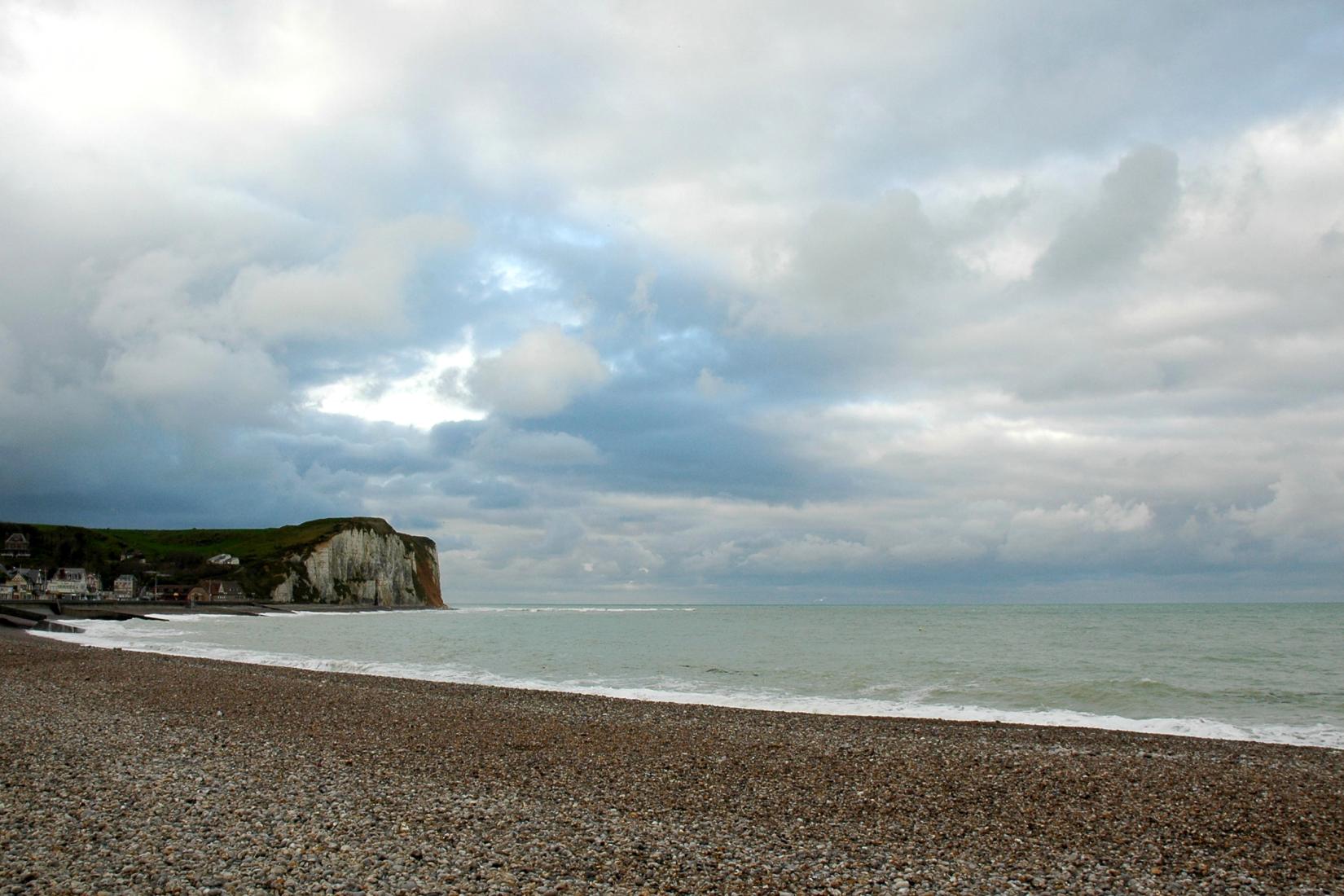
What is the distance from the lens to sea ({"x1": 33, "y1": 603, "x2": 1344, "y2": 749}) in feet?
77.6

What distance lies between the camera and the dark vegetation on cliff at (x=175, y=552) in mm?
138625

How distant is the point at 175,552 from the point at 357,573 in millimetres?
33122

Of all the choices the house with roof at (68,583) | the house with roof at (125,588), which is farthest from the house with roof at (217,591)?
the house with roof at (68,583)

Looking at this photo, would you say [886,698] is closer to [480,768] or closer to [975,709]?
[975,709]

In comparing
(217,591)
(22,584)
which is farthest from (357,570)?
(22,584)

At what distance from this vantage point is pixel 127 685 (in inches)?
909

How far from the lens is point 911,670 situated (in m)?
36.0

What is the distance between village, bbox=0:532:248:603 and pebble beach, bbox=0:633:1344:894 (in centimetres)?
12801

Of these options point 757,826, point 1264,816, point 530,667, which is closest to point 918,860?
point 757,826

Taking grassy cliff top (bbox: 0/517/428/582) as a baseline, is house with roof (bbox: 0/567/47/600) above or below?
below

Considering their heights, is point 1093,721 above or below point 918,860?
below

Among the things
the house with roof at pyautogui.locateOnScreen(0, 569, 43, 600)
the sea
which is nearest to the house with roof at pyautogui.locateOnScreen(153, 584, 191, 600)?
the house with roof at pyautogui.locateOnScreen(0, 569, 43, 600)

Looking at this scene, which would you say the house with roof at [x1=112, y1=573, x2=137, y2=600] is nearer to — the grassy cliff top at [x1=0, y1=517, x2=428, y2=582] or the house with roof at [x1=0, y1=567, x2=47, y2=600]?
the grassy cliff top at [x1=0, y1=517, x2=428, y2=582]

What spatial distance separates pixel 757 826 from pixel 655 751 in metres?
4.99
